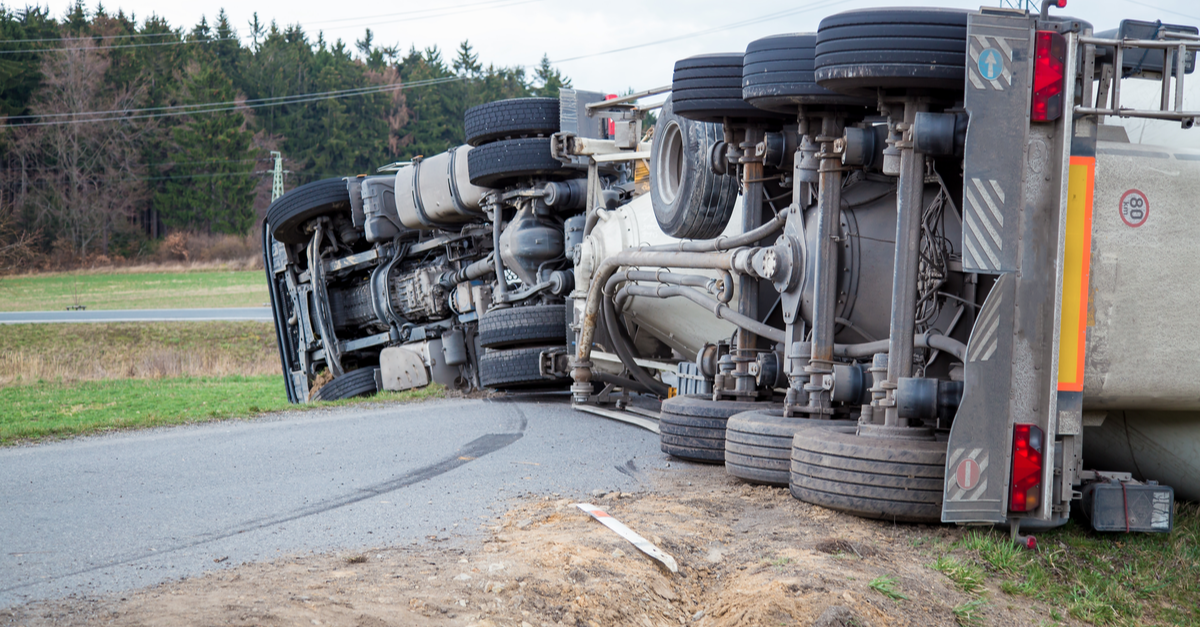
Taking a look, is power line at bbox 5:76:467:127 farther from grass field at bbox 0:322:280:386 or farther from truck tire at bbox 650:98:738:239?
truck tire at bbox 650:98:738:239

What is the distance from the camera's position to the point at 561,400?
10617 millimetres

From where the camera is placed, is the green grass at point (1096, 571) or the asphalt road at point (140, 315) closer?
the green grass at point (1096, 571)

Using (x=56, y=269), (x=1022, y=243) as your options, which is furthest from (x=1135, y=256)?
(x=56, y=269)

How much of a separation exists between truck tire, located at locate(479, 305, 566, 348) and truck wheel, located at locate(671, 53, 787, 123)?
407 centimetres

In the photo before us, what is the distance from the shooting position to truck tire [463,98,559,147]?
426 inches

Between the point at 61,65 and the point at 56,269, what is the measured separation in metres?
9.82

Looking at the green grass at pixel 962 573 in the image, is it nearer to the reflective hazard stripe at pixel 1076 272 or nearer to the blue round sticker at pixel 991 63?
the reflective hazard stripe at pixel 1076 272

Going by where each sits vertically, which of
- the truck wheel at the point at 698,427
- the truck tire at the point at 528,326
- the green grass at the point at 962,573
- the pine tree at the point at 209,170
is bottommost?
the green grass at the point at 962,573

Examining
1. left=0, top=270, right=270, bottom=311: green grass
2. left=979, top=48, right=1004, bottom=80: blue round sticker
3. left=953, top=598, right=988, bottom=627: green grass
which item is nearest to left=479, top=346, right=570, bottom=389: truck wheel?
left=979, top=48, right=1004, bottom=80: blue round sticker

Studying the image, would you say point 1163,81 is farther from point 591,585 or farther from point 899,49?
point 591,585

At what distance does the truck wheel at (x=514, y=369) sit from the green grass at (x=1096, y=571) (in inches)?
244

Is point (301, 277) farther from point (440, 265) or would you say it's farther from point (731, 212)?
point (731, 212)

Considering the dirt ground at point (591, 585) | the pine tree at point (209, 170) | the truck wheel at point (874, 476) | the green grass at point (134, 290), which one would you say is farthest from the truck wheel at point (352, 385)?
the pine tree at point (209, 170)

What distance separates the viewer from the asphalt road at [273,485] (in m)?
4.27
